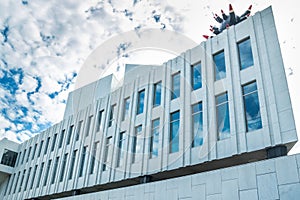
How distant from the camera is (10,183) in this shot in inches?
1372

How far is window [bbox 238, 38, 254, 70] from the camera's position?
15.4 meters

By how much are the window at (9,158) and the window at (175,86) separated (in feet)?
90.6

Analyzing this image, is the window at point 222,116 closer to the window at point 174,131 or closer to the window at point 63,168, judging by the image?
the window at point 174,131

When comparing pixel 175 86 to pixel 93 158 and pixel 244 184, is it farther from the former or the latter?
pixel 93 158

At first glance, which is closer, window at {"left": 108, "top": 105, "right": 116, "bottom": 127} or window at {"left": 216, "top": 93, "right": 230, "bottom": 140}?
window at {"left": 216, "top": 93, "right": 230, "bottom": 140}

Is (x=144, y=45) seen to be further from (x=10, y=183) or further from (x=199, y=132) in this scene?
(x=10, y=183)

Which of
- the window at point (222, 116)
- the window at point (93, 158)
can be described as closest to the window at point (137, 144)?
the window at point (93, 158)

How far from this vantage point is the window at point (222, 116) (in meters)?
14.9

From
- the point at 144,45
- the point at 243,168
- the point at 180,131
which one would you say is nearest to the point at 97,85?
the point at 144,45

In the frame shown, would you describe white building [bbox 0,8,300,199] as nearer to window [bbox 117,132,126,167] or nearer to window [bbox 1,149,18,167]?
window [bbox 117,132,126,167]

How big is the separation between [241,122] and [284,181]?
444 centimetres

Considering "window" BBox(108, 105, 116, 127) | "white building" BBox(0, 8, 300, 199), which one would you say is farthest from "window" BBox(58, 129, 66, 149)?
"window" BBox(108, 105, 116, 127)

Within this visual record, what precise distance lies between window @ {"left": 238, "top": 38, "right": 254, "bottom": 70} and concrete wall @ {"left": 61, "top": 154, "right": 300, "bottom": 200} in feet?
20.5

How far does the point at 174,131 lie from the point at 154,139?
71.1 inches
